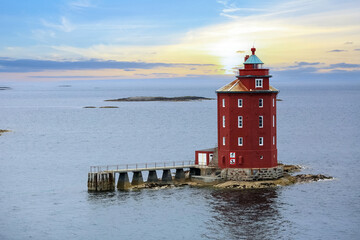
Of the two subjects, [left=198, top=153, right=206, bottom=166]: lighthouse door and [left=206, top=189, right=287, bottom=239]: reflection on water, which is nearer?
[left=206, top=189, right=287, bottom=239]: reflection on water

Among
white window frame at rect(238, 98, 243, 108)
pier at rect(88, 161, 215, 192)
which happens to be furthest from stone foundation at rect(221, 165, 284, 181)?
white window frame at rect(238, 98, 243, 108)

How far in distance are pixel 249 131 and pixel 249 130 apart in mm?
90

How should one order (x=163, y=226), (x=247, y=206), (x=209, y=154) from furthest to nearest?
(x=209, y=154)
(x=247, y=206)
(x=163, y=226)

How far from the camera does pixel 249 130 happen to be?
5859cm

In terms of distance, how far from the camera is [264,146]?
5881cm

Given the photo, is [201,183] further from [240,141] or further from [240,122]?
[240,122]

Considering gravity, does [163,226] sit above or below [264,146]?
below

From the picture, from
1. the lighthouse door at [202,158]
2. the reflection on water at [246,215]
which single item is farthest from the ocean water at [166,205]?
the lighthouse door at [202,158]

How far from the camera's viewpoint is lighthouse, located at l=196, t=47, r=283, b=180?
192 feet

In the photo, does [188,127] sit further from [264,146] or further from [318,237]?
[318,237]

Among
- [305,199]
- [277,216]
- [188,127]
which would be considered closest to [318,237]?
[277,216]

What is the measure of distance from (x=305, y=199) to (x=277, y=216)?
6.14m

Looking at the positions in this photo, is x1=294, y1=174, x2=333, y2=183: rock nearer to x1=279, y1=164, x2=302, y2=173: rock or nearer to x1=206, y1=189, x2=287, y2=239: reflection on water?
x1=279, y1=164, x2=302, y2=173: rock

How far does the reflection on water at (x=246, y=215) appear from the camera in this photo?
44.3m
